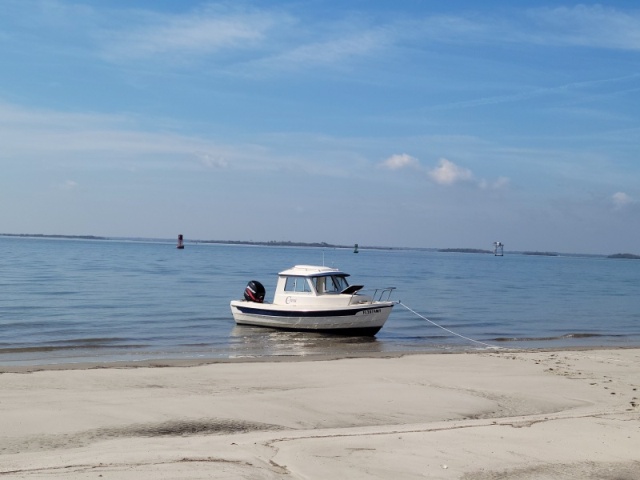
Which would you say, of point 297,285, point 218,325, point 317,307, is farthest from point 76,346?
point 297,285

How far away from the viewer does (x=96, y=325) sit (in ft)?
87.9

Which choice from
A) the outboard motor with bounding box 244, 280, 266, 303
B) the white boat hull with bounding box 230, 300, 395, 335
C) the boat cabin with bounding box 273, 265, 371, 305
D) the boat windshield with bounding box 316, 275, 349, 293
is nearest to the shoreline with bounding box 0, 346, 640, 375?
the white boat hull with bounding box 230, 300, 395, 335

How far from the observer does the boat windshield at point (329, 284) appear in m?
27.3

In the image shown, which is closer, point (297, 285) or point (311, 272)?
point (311, 272)

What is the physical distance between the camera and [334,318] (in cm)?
2623

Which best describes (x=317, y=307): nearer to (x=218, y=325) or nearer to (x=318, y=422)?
(x=218, y=325)

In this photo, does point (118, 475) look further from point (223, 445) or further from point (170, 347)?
point (170, 347)

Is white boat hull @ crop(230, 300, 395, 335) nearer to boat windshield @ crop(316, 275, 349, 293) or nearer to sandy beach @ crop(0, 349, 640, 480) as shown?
boat windshield @ crop(316, 275, 349, 293)

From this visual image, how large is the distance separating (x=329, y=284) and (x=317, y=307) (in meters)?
1.32

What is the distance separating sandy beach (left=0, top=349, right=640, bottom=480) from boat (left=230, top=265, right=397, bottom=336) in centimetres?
876

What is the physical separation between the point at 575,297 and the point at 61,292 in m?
32.2

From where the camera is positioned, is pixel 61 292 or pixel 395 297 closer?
pixel 61 292

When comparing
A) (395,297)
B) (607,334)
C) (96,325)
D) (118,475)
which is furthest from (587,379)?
(395,297)

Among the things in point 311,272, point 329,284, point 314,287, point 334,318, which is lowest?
point 334,318
